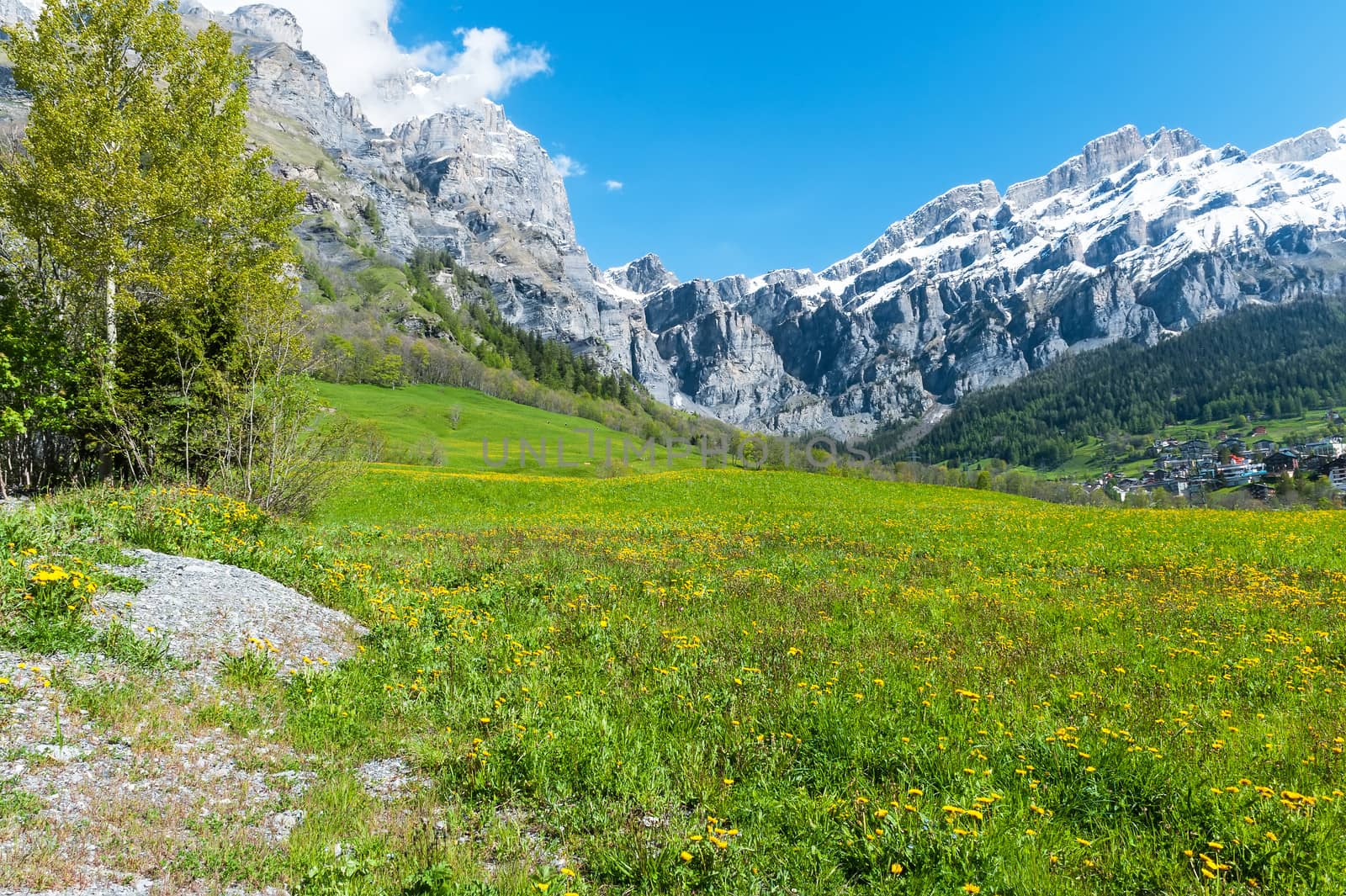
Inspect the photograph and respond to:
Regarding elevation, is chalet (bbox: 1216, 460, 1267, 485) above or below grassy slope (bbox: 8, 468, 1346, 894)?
below

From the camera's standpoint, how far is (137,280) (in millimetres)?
18422

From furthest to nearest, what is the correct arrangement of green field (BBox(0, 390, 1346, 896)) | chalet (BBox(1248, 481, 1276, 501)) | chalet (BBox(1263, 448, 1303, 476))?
chalet (BBox(1263, 448, 1303, 476)), chalet (BBox(1248, 481, 1276, 501)), green field (BBox(0, 390, 1346, 896))

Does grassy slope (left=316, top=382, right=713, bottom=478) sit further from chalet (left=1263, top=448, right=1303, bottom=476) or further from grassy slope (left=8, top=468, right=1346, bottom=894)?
chalet (left=1263, top=448, right=1303, bottom=476)

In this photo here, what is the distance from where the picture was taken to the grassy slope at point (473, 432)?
77.2m

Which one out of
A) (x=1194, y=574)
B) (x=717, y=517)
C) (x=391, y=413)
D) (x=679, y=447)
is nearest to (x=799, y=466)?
(x=679, y=447)

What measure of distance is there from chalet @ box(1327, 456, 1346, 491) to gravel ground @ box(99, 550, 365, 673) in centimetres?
21300

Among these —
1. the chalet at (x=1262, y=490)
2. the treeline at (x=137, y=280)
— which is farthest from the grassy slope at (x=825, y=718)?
the chalet at (x=1262, y=490)

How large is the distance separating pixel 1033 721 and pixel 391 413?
10037 centimetres

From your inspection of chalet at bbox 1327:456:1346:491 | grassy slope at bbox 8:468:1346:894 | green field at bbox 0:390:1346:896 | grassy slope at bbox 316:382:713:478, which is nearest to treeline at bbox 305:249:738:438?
grassy slope at bbox 316:382:713:478

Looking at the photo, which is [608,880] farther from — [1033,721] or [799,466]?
[799,466]

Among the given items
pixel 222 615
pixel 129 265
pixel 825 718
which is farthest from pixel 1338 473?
pixel 129 265

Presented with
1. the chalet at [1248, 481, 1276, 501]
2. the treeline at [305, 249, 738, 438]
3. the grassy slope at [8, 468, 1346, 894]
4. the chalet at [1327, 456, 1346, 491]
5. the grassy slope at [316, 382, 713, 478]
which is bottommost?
the chalet at [1248, 481, 1276, 501]

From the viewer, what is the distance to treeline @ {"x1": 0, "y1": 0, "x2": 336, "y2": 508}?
55.7 ft

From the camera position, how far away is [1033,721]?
6996mm
